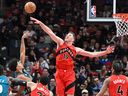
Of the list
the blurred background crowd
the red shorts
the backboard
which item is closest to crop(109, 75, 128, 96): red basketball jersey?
the red shorts

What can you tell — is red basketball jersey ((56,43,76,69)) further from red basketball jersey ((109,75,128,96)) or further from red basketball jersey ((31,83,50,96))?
red basketball jersey ((109,75,128,96))

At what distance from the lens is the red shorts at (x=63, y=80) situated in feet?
36.3

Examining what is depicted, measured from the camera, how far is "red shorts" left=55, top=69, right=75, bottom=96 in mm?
11055

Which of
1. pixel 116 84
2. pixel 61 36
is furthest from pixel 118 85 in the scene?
pixel 61 36

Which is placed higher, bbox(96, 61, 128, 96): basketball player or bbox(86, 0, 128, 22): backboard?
bbox(86, 0, 128, 22): backboard

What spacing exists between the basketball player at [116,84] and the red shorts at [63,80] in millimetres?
1858

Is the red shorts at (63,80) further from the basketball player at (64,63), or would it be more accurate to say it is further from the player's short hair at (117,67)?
the player's short hair at (117,67)

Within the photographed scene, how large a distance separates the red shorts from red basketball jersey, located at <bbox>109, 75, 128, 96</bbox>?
1.89 m

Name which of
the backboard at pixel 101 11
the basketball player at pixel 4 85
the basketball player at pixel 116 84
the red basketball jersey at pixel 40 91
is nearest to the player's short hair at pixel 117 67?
the basketball player at pixel 116 84

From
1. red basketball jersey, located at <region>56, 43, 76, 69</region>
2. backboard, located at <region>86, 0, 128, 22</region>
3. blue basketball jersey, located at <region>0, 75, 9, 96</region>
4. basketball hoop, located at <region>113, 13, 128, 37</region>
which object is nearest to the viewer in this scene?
blue basketball jersey, located at <region>0, 75, 9, 96</region>

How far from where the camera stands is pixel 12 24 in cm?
1838

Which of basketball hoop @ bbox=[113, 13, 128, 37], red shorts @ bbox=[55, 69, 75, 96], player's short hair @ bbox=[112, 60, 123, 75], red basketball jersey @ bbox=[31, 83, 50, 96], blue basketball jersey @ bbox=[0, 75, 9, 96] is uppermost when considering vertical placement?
basketball hoop @ bbox=[113, 13, 128, 37]

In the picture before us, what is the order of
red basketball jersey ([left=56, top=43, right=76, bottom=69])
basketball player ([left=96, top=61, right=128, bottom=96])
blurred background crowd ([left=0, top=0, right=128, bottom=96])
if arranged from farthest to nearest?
blurred background crowd ([left=0, top=0, right=128, bottom=96]) → red basketball jersey ([left=56, top=43, right=76, bottom=69]) → basketball player ([left=96, top=61, right=128, bottom=96])

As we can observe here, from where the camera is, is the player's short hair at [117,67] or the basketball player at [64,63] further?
the basketball player at [64,63]
